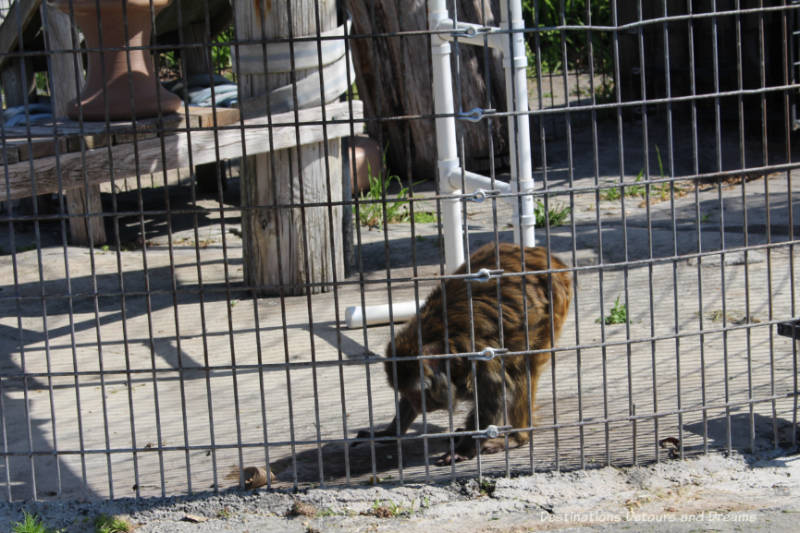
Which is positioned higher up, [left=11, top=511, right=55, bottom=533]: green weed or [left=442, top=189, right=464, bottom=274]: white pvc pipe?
[left=442, top=189, right=464, bottom=274]: white pvc pipe

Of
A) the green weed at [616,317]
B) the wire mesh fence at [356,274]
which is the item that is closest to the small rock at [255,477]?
the wire mesh fence at [356,274]

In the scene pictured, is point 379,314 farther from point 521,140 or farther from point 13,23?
point 13,23

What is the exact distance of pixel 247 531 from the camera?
3.30m

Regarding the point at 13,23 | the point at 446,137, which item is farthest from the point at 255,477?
the point at 13,23

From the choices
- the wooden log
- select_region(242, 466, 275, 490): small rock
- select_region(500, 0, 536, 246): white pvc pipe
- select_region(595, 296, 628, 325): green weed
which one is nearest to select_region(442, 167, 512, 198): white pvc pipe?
select_region(500, 0, 536, 246): white pvc pipe

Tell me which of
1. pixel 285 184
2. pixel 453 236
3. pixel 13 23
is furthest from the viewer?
pixel 13 23

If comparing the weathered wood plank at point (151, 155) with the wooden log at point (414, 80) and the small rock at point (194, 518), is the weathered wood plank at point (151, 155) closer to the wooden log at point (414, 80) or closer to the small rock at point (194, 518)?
the small rock at point (194, 518)

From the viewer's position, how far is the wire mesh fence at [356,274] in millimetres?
3355

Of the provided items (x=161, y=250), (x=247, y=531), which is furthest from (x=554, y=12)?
(x=247, y=531)

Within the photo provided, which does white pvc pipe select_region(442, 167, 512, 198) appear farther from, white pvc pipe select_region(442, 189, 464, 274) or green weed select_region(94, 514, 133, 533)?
green weed select_region(94, 514, 133, 533)

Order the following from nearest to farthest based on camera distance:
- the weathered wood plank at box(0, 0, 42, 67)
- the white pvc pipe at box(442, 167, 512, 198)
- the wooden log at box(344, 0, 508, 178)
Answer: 1. the white pvc pipe at box(442, 167, 512, 198)
2. the weathered wood plank at box(0, 0, 42, 67)
3. the wooden log at box(344, 0, 508, 178)

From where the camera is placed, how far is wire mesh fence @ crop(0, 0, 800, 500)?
336 centimetres

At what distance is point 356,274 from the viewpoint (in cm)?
719

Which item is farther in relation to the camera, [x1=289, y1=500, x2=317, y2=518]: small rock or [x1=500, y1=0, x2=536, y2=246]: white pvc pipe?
[x1=500, y1=0, x2=536, y2=246]: white pvc pipe
